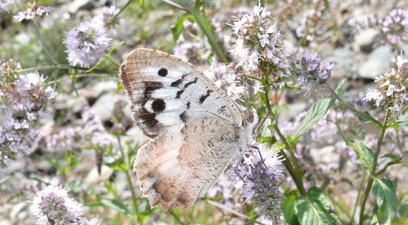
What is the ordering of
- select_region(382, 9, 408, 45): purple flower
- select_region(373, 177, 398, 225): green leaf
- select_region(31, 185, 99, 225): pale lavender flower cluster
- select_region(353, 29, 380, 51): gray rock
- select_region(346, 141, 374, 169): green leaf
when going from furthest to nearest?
select_region(353, 29, 380, 51): gray rock, select_region(382, 9, 408, 45): purple flower, select_region(346, 141, 374, 169): green leaf, select_region(373, 177, 398, 225): green leaf, select_region(31, 185, 99, 225): pale lavender flower cluster

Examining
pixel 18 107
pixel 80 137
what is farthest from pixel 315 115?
pixel 80 137

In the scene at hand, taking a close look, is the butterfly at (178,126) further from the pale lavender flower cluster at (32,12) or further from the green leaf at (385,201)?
the pale lavender flower cluster at (32,12)

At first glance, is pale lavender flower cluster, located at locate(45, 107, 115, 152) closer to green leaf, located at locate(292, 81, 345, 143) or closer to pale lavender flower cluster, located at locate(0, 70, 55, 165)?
pale lavender flower cluster, located at locate(0, 70, 55, 165)

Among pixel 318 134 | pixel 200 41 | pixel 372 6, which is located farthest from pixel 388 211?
pixel 372 6

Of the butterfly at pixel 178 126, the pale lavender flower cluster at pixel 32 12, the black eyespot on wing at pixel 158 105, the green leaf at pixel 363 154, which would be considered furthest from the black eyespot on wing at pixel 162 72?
the pale lavender flower cluster at pixel 32 12

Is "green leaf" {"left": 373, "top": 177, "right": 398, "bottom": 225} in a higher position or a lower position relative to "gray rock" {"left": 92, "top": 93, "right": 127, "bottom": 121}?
lower

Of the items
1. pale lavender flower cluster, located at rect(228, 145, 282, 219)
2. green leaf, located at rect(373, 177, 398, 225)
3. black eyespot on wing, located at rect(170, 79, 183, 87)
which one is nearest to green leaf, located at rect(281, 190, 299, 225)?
pale lavender flower cluster, located at rect(228, 145, 282, 219)
